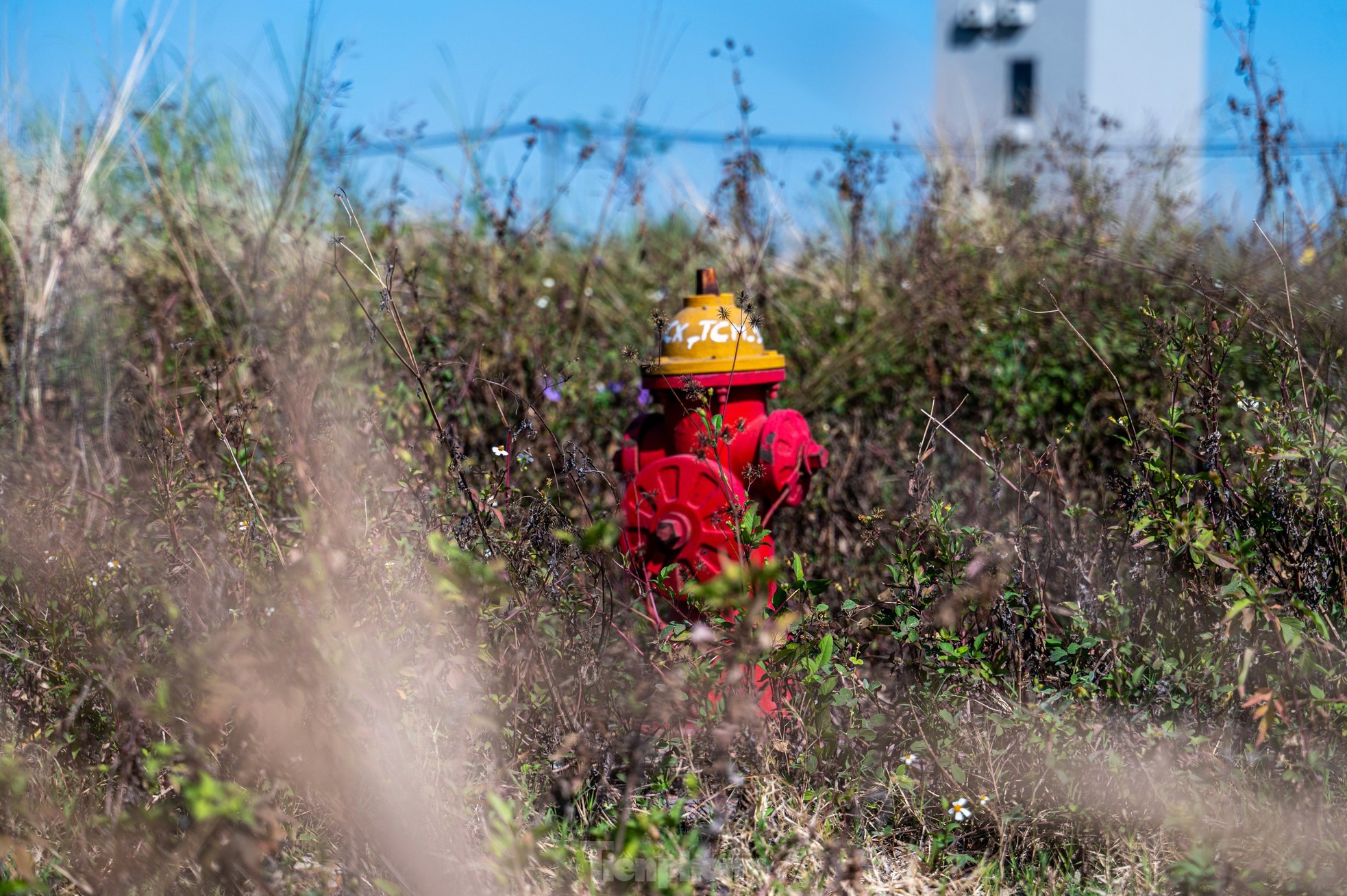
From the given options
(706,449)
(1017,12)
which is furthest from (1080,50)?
(706,449)

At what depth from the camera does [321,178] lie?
404cm

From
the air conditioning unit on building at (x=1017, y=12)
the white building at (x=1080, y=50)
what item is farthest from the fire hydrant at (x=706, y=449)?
the air conditioning unit on building at (x=1017, y=12)

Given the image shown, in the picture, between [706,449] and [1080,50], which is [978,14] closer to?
[1080,50]

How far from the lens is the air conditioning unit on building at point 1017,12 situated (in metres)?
20.9

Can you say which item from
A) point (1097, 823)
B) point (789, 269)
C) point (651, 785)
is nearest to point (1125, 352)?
point (789, 269)

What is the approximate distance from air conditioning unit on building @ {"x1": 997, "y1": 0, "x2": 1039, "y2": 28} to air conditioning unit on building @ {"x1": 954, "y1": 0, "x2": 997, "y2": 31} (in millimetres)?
166

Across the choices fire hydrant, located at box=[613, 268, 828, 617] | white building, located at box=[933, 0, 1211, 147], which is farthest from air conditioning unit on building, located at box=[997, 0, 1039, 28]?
fire hydrant, located at box=[613, 268, 828, 617]

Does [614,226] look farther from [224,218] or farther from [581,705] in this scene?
[581,705]

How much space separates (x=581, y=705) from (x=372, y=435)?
1.05 meters

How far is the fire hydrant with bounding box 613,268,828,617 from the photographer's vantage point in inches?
89.0

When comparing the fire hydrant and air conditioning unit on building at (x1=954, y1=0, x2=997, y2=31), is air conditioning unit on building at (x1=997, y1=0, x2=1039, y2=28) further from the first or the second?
the fire hydrant

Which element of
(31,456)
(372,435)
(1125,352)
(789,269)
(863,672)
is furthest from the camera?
(789,269)

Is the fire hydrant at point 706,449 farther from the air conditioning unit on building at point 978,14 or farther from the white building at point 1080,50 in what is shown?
the air conditioning unit on building at point 978,14

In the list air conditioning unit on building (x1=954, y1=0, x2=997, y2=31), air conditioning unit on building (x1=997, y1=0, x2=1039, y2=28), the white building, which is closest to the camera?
the white building
